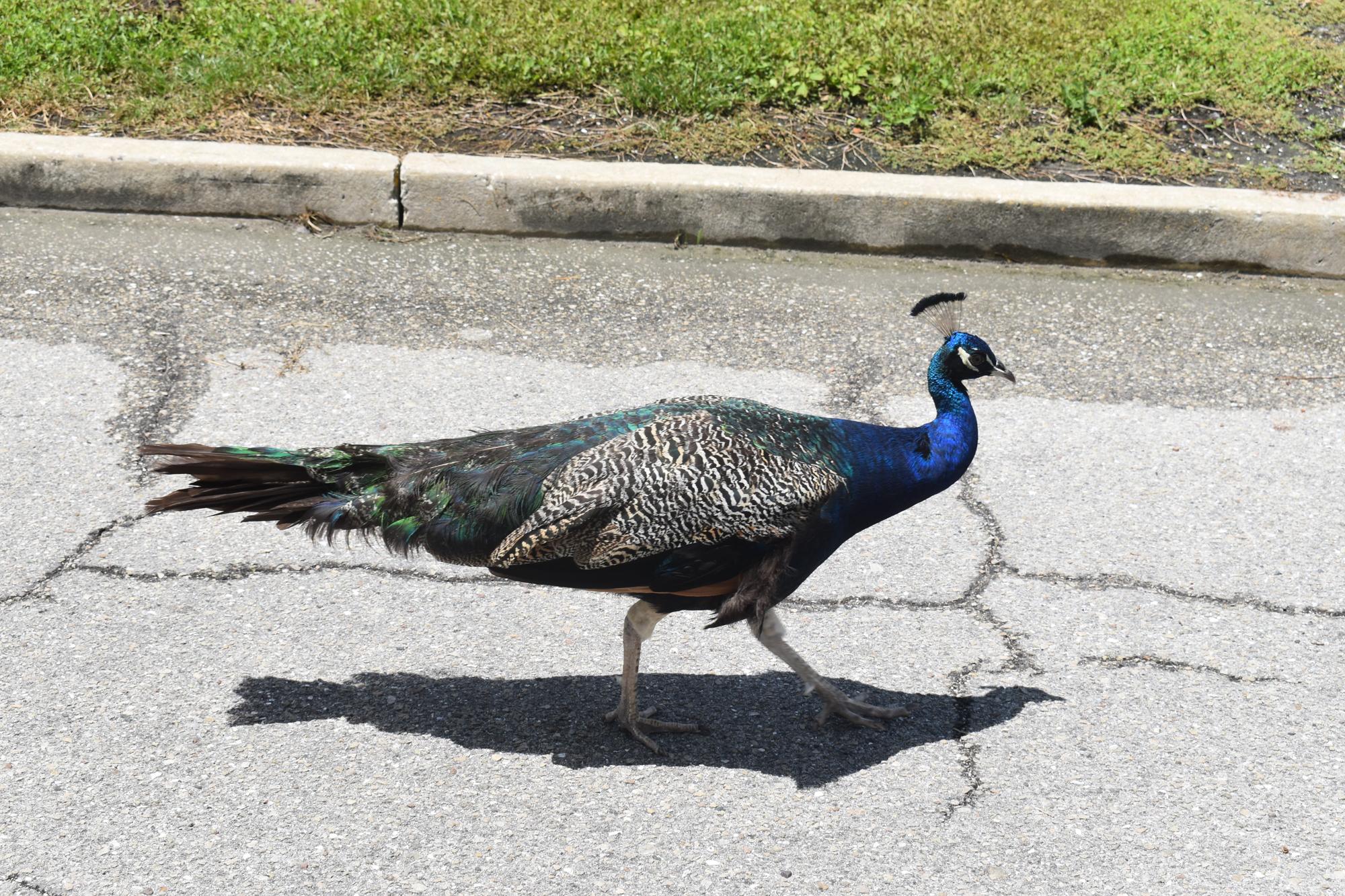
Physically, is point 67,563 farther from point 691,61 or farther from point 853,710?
point 691,61

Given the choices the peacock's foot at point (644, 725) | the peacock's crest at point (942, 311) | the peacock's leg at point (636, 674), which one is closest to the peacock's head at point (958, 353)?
the peacock's crest at point (942, 311)

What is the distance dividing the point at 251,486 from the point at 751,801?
147cm

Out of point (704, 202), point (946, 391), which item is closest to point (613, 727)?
point (946, 391)

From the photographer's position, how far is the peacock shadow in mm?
3564

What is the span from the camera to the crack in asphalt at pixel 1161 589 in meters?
4.09

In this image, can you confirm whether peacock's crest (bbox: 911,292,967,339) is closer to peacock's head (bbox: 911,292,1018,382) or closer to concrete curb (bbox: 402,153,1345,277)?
peacock's head (bbox: 911,292,1018,382)

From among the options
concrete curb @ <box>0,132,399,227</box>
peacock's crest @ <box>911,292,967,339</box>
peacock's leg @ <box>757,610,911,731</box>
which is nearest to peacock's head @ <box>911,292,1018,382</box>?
peacock's crest @ <box>911,292,967,339</box>

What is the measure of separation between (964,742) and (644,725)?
83 centimetres

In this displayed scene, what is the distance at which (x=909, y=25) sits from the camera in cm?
748

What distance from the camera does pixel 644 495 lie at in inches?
133

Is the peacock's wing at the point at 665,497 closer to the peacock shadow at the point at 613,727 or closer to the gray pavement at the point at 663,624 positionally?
the peacock shadow at the point at 613,727

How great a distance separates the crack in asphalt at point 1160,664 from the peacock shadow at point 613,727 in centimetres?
24

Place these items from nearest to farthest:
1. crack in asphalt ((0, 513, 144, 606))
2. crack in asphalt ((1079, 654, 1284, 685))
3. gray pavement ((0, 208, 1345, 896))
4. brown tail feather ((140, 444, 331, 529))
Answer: gray pavement ((0, 208, 1345, 896)) < brown tail feather ((140, 444, 331, 529)) < crack in asphalt ((1079, 654, 1284, 685)) < crack in asphalt ((0, 513, 144, 606))

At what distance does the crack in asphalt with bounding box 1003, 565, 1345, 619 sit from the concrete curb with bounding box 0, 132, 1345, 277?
238 centimetres
